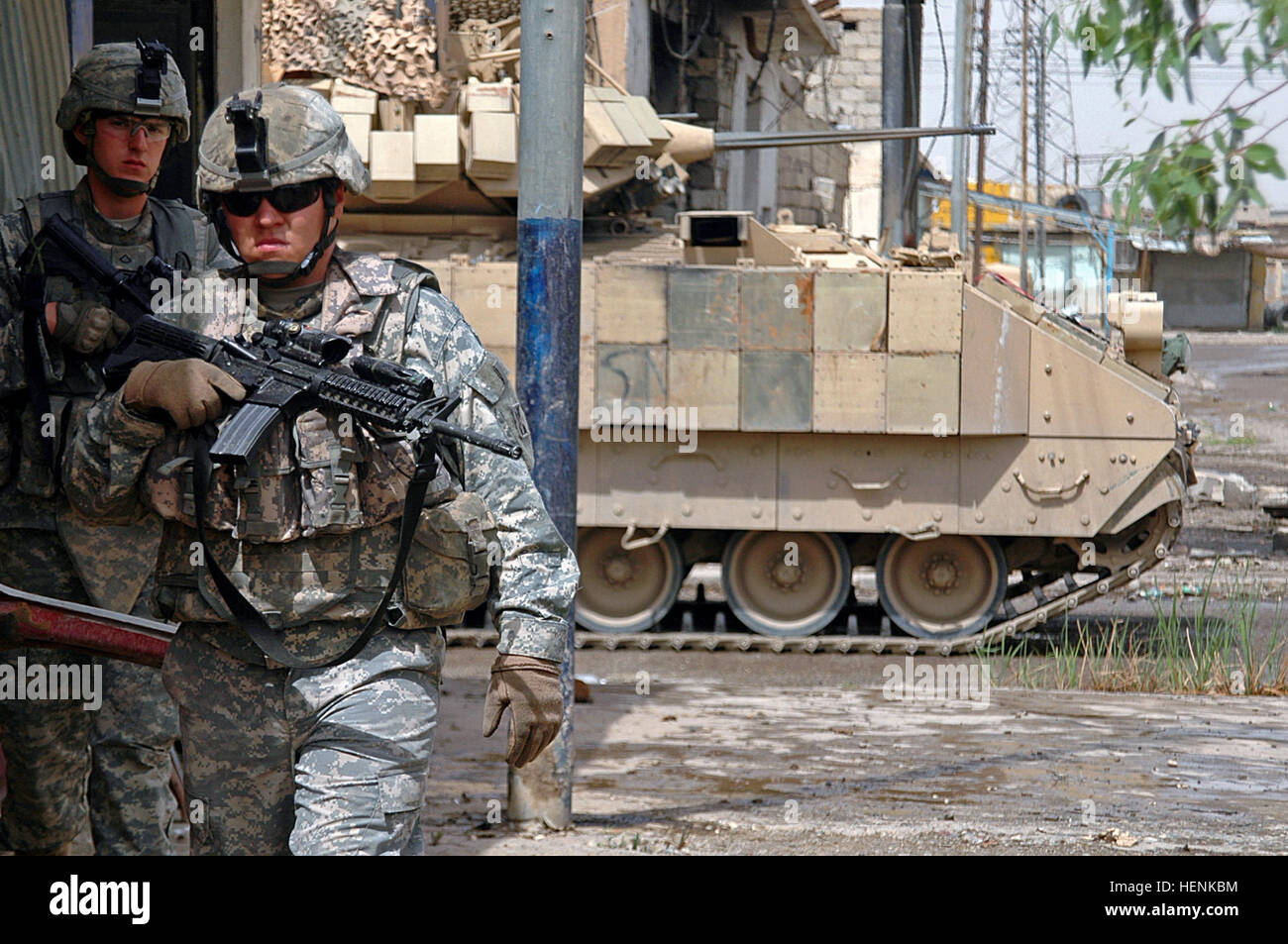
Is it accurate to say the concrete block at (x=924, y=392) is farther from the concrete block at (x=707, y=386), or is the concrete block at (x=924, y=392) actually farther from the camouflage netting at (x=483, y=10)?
the camouflage netting at (x=483, y=10)

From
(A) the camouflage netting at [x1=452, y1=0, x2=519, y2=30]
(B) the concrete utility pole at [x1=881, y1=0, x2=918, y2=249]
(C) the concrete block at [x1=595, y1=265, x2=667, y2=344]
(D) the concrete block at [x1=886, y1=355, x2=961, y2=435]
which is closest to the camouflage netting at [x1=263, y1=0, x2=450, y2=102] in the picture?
(C) the concrete block at [x1=595, y1=265, x2=667, y2=344]

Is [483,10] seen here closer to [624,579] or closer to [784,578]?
[624,579]

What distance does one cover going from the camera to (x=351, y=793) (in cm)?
316

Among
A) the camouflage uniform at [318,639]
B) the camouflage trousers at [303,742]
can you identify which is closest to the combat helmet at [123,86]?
the camouflage uniform at [318,639]

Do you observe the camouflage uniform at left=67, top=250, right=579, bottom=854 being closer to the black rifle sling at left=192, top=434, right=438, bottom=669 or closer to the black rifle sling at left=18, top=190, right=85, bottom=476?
the black rifle sling at left=192, top=434, right=438, bottom=669

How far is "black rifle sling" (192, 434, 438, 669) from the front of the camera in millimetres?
3281

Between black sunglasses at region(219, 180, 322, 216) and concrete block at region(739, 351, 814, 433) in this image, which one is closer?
black sunglasses at region(219, 180, 322, 216)

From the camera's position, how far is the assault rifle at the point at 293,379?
128 inches

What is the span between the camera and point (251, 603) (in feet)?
10.9

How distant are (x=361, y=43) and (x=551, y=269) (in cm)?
688

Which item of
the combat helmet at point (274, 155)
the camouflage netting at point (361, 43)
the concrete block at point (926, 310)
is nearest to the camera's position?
the combat helmet at point (274, 155)

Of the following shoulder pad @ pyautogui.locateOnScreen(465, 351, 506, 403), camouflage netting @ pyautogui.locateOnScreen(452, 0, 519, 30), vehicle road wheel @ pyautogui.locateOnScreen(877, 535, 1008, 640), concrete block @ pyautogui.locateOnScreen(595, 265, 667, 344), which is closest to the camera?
shoulder pad @ pyautogui.locateOnScreen(465, 351, 506, 403)

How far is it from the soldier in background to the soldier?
1041 mm

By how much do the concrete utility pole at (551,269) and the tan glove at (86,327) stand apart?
5.64 ft
